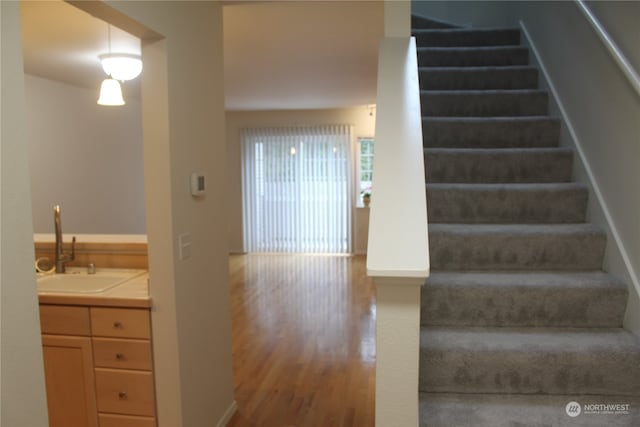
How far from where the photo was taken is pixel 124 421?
218cm

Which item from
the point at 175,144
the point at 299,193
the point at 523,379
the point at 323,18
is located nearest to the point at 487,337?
the point at 523,379

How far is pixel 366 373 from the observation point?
332 cm

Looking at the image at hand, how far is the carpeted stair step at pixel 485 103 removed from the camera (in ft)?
8.58

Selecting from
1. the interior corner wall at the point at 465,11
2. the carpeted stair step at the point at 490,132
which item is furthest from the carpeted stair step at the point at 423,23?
the carpeted stair step at the point at 490,132

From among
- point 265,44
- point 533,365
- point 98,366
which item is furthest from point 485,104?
point 98,366

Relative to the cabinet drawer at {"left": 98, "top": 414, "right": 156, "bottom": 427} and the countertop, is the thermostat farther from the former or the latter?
the cabinet drawer at {"left": 98, "top": 414, "right": 156, "bottom": 427}

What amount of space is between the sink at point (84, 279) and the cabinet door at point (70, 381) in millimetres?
271

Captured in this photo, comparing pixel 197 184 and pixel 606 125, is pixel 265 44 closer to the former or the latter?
pixel 197 184

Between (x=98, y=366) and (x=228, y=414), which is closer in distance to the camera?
(x=98, y=366)

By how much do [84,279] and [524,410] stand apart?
2.21 metres

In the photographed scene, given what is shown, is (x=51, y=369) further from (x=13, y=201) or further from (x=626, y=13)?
(x=626, y=13)

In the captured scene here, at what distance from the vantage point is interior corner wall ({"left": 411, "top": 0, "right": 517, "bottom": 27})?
4.11 metres

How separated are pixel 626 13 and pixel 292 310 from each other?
3803 millimetres

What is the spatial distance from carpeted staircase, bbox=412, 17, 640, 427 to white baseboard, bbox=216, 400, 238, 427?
4.85ft
